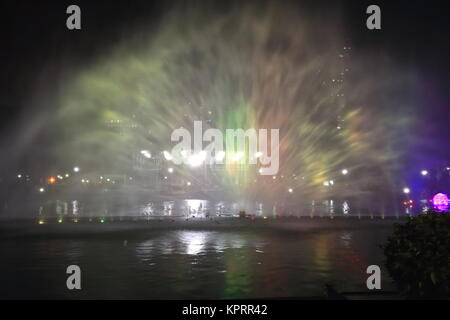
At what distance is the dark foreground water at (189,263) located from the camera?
11.5m

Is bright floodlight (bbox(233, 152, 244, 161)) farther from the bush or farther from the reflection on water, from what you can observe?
the bush

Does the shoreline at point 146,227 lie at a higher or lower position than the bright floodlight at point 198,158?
lower

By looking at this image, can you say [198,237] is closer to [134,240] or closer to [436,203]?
[134,240]

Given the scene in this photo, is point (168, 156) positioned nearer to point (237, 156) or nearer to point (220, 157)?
point (220, 157)

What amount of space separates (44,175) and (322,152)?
429ft

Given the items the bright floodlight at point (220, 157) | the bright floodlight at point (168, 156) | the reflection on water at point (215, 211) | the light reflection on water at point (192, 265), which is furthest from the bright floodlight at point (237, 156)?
the light reflection on water at point (192, 265)

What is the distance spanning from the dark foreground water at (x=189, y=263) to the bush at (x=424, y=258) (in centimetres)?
285

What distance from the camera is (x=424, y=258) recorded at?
27.5 feet

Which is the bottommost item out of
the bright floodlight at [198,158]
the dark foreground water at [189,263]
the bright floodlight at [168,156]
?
the dark foreground water at [189,263]

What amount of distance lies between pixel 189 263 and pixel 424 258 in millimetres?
8476

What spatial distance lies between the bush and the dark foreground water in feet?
9.36

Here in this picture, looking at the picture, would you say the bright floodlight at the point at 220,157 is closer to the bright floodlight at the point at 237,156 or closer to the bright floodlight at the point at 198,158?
the bright floodlight at the point at 198,158

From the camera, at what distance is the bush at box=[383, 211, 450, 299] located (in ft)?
27.3

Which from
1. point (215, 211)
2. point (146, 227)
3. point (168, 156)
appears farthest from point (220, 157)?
point (146, 227)
